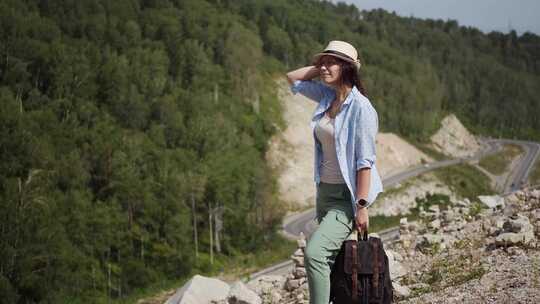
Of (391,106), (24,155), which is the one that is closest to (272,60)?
(391,106)

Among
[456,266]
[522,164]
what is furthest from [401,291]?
[522,164]

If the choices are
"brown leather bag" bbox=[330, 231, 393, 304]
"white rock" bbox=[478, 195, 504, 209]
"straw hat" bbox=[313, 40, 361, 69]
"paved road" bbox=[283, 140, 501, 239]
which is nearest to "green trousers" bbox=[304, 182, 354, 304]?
"brown leather bag" bbox=[330, 231, 393, 304]

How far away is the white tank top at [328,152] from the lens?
6742 millimetres

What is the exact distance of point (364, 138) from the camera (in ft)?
21.6

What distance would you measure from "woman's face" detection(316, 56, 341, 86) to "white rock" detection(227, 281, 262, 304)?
5.18m

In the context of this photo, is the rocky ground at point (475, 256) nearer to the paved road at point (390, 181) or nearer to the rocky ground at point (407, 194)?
the paved road at point (390, 181)

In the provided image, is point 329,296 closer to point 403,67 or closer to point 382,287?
point 382,287

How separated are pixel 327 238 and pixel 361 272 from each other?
19.4 inches

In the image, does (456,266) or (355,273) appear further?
(456,266)

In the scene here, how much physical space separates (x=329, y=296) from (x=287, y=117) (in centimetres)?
9223

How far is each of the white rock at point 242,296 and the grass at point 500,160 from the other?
114618 mm

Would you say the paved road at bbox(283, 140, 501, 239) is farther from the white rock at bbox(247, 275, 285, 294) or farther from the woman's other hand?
the woman's other hand

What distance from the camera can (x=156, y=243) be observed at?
212 feet

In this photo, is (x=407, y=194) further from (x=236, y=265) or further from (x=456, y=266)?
(x=456, y=266)
